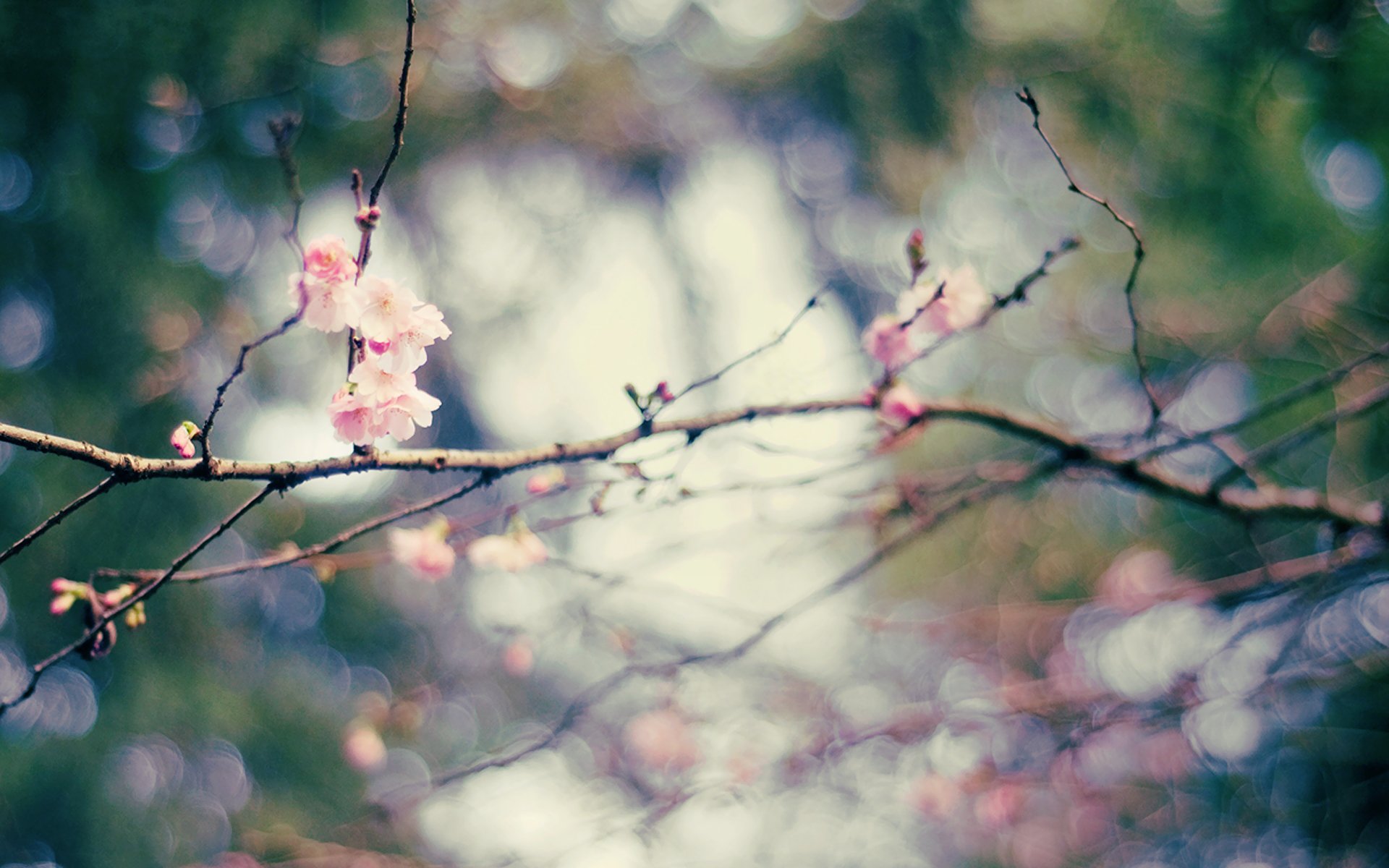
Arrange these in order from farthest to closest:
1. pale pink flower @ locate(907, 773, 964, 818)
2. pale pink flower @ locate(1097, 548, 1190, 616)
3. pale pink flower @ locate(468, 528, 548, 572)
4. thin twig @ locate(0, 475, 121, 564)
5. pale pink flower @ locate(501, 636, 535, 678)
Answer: pale pink flower @ locate(1097, 548, 1190, 616) < pale pink flower @ locate(907, 773, 964, 818) < pale pink flower @ locate(501, 636, 535, 678) < pale pink flower @ locate(468, 528, 548, 572) < thin twig @ locate(0, 475, 121, 564)

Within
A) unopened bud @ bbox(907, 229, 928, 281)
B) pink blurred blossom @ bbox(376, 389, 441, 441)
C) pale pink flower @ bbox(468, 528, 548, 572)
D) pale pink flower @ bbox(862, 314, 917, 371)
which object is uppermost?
unopened bud @ bbox(907, 229, 928, 281)

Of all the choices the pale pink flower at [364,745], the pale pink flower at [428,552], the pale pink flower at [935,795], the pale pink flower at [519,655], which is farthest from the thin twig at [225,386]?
the pale pink flower at [935,795]

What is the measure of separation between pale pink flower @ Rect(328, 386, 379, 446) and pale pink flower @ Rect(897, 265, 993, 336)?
923mm

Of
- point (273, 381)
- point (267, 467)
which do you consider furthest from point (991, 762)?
point (273, 381)

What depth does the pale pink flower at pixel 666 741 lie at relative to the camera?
2.96 m

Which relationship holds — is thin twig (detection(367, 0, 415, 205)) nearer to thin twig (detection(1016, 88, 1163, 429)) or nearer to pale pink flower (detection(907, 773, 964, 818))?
thin twig (detection(1016, 88, 1163, 429))

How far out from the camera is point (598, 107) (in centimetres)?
343

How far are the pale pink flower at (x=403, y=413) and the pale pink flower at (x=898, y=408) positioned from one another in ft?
2.71

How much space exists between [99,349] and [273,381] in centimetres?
68

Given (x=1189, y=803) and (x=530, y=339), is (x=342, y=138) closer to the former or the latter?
(x=530, y=339)

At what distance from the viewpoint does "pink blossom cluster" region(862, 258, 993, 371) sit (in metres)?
1.29

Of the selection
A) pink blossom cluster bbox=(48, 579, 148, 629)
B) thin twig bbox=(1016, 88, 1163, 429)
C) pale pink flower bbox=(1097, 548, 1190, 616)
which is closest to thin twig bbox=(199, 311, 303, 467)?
pink blossom cluster bbox=(48, 579, 148, 629)

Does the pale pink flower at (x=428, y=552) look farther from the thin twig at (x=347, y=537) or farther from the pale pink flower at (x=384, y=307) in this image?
the pale pink flower at (x=384, y=307)

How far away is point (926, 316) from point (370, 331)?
0.97 metres
